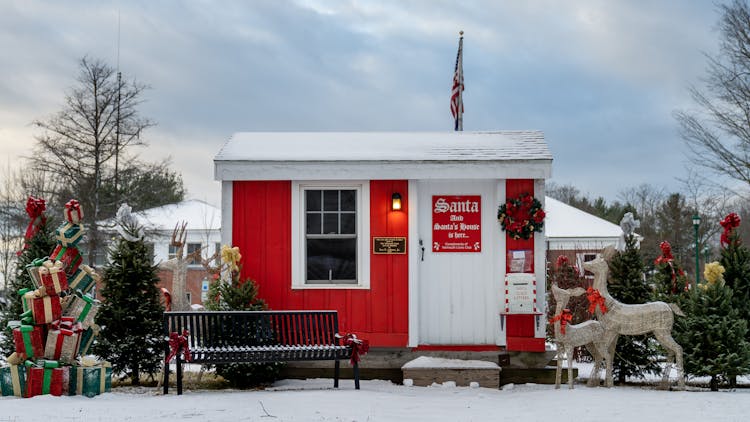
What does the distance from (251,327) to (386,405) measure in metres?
2.31

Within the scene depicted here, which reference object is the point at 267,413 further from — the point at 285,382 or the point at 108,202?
the point at 108,202

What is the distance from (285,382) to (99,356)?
2509 mm

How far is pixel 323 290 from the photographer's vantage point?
34.9ft

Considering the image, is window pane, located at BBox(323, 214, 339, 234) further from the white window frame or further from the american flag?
the american flag

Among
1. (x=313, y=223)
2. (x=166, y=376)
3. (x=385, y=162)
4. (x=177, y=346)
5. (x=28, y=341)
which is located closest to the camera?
(x=28, y=341)

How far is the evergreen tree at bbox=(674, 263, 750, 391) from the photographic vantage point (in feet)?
31.5

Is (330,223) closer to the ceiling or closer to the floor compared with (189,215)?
closer to the floor

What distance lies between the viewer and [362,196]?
10688 mm

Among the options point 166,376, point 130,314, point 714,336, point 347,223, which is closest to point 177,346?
point 166,376

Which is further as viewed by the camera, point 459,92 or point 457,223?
point 459,92

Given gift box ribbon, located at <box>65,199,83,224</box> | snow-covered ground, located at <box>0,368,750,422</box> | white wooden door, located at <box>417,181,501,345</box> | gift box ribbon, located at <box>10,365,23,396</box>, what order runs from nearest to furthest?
snow-covered ground, located at <box>0,368,750,422</box> → gift box ribbon, located at <box>10,365,23,396</box> → gift box ribbon, located at <box>65,199,83,224</box> → white wooden door, located at <box>417,181,501,345</box>

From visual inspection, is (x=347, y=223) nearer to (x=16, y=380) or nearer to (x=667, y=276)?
(x=16, y=380)

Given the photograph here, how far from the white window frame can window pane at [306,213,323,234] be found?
0.11 m

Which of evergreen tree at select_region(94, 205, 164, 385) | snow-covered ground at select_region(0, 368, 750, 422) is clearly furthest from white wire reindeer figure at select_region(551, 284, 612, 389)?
evergreen tree at select_region(94, 205, 164, 385)
